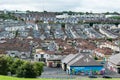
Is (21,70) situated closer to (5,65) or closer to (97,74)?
(5,65)

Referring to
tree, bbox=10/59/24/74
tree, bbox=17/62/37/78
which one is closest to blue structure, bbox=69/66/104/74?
tree, bbox=10/59/24/74

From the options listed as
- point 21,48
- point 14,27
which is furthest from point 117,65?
point 14,27

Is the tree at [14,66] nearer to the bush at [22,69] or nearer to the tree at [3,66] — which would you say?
the bush at [22,69]

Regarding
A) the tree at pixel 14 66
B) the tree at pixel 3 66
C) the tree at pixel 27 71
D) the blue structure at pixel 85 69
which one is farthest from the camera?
the blue structure at pixel 85 69

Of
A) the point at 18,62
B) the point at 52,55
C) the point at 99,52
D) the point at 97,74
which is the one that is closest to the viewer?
the point at 18,62

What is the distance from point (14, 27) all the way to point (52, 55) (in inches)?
3174

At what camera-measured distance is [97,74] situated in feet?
152

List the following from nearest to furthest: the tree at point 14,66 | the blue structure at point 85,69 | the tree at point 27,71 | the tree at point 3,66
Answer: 1. the tree at point 27,71
2. the tree at point 3,66
3. the tree at point 14,66
4. the blue structure at point 85,69

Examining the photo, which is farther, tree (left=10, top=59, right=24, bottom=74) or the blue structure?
the blue structure

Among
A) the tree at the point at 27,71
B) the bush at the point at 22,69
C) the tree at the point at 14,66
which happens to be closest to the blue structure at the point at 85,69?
the tree at the point at 14,66

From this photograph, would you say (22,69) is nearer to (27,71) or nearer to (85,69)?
(27,71)

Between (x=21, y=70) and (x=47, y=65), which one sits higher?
(x=21, y=70)

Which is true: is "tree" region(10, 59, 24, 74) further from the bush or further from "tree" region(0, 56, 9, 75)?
"tree" region(0, 56, 9, 75)

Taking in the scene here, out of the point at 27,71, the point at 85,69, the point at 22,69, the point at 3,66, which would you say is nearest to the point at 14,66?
the point at 3,66
